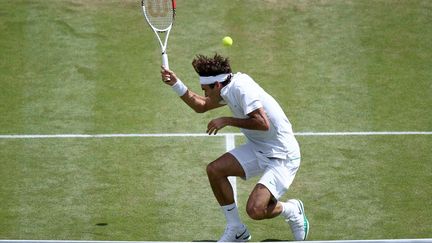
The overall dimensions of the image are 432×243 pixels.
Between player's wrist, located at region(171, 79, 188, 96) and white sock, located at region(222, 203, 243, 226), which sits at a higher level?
player's wrist, located at region(171, 79, 188, 96)

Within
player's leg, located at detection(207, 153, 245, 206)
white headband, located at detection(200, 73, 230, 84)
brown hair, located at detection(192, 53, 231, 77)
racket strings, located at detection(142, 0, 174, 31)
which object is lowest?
player's leg, located at detection(207, 153, 245, 206)

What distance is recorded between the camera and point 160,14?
1077 cm

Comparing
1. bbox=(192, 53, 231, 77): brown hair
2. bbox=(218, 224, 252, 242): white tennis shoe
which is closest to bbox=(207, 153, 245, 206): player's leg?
bbox=(218, 224, 252, 242): white tennis shoe

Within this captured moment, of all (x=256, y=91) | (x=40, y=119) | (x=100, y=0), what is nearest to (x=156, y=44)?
(x=100, y=0)

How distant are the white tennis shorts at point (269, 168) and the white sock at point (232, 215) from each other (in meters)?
0.37

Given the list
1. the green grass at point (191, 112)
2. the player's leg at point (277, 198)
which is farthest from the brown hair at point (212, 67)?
the green grass at point (191, 112)

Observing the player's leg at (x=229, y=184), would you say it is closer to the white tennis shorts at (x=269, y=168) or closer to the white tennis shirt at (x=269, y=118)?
the white tennis shorts at (x=269, y=168)

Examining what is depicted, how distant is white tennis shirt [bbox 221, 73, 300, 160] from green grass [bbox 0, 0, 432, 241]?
38.1 inches

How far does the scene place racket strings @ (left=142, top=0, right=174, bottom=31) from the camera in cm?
1071

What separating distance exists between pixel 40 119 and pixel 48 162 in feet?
4.09

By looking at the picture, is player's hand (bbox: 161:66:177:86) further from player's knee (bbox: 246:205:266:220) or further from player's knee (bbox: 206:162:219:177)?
player's knee (bbox: 246:205:266:220)

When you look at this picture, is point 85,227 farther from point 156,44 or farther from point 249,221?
point 156,44

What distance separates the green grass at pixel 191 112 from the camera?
10266 mm

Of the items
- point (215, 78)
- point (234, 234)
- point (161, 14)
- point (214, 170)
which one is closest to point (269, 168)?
point (214, 170)
